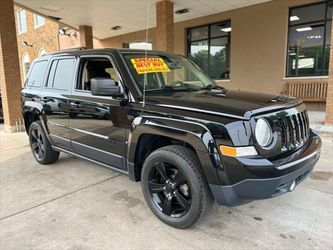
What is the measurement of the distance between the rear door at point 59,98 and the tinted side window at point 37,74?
271 mm

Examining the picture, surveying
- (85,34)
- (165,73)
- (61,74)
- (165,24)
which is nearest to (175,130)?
(165,73)

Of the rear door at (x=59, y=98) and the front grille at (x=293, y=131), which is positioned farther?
the rear door at (x=59, y=98)

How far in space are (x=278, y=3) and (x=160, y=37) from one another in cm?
430

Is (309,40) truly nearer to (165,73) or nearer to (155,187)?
(165,73)

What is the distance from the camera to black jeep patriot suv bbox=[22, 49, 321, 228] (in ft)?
7.27

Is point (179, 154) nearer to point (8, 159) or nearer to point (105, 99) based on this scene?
point (105, 99)

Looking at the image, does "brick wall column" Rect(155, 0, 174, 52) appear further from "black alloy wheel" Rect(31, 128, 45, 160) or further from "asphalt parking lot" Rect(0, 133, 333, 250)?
"asphalt parking lot" Rect(0, 133, 333, 250)

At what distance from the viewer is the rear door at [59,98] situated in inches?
151

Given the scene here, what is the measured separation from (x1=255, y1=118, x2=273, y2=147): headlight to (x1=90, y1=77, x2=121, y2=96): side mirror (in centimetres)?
156

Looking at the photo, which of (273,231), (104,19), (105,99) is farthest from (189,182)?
(104,19)

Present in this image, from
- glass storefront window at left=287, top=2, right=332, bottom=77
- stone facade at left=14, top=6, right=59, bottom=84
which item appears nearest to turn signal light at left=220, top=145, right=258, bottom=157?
glass storefront window at left=287, top=2, right=332, bottom=77

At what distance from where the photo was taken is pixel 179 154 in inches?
98.9

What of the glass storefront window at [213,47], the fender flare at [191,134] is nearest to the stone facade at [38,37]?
the glass storefront window at [213,47]

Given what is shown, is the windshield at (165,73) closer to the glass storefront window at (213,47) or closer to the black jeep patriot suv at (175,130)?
the black jeep patriot suv at (175,130)
